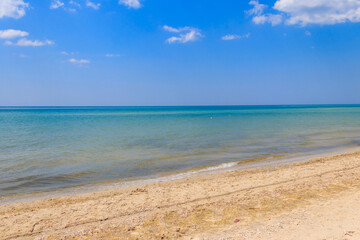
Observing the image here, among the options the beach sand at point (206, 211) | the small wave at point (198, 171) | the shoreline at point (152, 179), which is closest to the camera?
the beach sand at point (206, 211)

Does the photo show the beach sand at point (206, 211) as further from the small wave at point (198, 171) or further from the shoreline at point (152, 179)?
the small wave at point (198, 171)

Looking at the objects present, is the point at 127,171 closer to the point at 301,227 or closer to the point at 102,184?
the point at 102,184

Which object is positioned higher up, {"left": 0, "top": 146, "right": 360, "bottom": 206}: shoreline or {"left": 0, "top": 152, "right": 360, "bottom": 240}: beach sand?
{"left": 0, "top": 152, "right": 360, "bottom": 240}: beach sand

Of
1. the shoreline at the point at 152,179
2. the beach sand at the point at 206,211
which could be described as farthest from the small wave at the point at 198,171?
the beach sand at the point at 206,211

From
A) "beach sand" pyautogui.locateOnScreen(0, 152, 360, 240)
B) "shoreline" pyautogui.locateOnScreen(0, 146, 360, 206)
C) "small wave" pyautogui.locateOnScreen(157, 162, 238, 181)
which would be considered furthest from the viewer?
"small wave" pyautogui.locateOnScreen(157, 162, 238, 181)

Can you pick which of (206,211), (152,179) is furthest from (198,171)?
(206,211)

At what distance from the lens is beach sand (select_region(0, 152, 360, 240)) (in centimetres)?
553

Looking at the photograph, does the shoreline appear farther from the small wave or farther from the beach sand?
the beach sand

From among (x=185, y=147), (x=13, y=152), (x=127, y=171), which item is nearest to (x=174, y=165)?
(x=127, y=171)

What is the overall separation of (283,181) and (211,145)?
9.87 meters

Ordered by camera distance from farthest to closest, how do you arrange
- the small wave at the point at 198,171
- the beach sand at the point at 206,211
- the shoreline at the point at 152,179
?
the small wave at the point at 198,171
the shoreline at the point at 152,179
the beach sand at the point at 206,211

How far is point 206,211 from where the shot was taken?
6.70 metres

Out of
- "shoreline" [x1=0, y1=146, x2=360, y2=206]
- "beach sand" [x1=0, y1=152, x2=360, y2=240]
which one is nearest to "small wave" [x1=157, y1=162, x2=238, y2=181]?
"shoreline" [x1=0, y1=146, x2=360, y2=206]

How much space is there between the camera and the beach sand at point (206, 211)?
5.53 meters
